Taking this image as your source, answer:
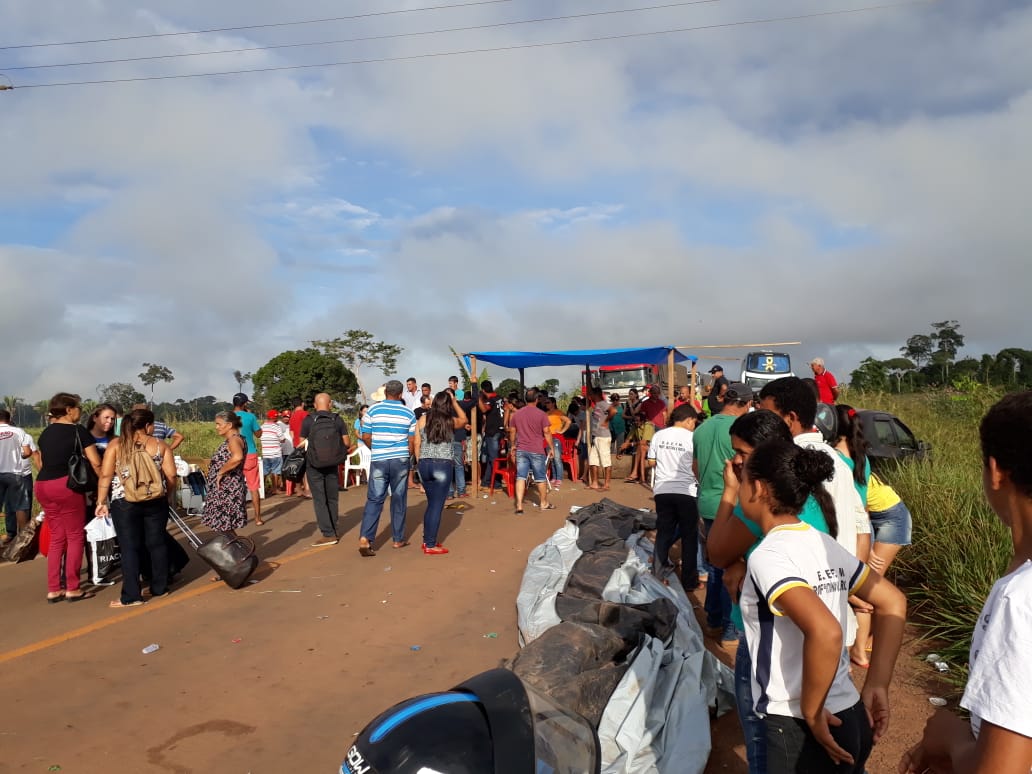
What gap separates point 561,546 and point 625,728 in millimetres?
3816

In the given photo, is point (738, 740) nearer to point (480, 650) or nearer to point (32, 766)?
point (480, 650)

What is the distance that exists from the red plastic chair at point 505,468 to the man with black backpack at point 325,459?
4.55m

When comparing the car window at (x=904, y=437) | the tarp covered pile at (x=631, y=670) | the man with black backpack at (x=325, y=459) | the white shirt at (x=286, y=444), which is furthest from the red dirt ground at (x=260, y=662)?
the car window at (x=904, y=437)

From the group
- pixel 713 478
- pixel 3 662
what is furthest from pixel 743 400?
pixel 3 662

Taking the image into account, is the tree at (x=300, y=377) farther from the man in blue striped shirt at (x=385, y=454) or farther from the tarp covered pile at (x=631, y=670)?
the tarp covered pile at (x=631, y=670)

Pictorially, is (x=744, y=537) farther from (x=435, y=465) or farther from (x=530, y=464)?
(x=530, y=464)

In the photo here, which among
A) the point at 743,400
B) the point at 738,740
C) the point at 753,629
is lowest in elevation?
the point at 738,740

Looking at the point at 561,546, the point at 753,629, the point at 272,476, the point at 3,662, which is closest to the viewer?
the point at 753,629

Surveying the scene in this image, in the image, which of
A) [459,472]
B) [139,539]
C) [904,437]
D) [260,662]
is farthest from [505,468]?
[260,662]

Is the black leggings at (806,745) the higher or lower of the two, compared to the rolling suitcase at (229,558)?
higher

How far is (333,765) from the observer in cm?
376

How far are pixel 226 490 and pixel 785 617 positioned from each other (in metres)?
6.59

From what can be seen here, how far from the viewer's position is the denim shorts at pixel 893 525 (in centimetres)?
478

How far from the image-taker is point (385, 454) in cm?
834
